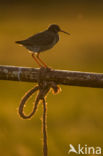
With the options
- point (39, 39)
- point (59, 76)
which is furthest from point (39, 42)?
point (59, 76)

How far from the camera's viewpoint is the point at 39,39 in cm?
724

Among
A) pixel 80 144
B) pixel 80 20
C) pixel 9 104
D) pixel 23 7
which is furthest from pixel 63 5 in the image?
pixel 80 144

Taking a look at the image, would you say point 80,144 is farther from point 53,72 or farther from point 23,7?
point 23,7

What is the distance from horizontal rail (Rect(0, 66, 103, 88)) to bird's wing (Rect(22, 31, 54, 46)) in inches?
99.2

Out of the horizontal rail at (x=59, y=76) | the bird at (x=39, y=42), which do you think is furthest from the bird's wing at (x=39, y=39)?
the horizontal rail at (x=59, y=76)

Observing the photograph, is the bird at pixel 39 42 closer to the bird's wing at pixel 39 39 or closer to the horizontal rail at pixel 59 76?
the bird's wing at pixel 39 39

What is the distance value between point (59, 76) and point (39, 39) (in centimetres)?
271

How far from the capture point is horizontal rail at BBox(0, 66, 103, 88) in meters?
4.50

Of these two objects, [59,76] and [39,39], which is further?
[39,39]

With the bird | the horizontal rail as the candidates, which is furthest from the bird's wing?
the horizontal rail

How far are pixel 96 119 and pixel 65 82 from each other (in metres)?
5.53

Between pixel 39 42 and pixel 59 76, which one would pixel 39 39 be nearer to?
pixel 39 42

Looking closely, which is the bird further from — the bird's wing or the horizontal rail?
the horizontal rail

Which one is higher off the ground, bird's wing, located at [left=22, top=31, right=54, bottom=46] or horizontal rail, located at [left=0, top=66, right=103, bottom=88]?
bird's wing, located at [left=22, top=31, right=54, bottom=46]
